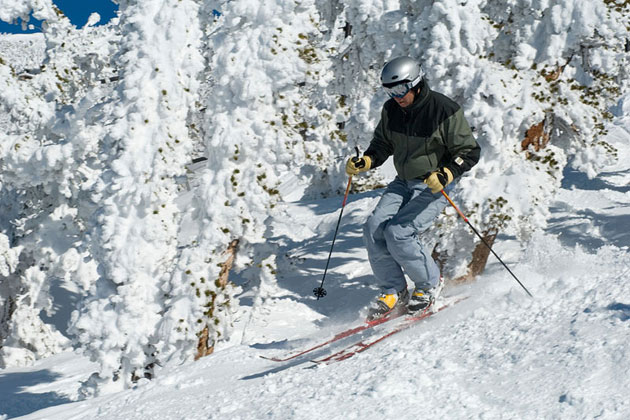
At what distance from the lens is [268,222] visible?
10.2m

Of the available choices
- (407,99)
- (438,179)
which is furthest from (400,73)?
(438,179)

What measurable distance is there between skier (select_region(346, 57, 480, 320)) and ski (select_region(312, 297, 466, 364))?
3.4 inches

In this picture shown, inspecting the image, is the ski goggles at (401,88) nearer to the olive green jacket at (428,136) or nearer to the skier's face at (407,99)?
the skier's face at (407,99)

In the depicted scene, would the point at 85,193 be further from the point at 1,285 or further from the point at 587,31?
the point at 587,31

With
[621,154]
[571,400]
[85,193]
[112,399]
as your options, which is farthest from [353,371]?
[621,154]

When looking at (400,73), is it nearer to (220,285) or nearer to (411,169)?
(411,169)

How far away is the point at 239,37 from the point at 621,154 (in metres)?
21.9

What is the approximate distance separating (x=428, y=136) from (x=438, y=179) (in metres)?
0.56

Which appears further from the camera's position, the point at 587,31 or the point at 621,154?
the point at 621,154

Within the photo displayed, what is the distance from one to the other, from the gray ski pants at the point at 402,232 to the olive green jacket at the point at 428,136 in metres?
0.21

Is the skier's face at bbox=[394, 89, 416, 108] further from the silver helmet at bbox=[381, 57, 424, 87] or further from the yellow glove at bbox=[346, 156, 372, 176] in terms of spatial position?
the yellow glove at bbox=[346, 156, 372, 176]

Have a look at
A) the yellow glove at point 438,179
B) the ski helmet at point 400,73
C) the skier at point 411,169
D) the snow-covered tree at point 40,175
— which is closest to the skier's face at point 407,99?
the skier at point 411,169

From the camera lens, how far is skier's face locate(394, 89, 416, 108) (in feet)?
19.3

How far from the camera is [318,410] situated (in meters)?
4.51
